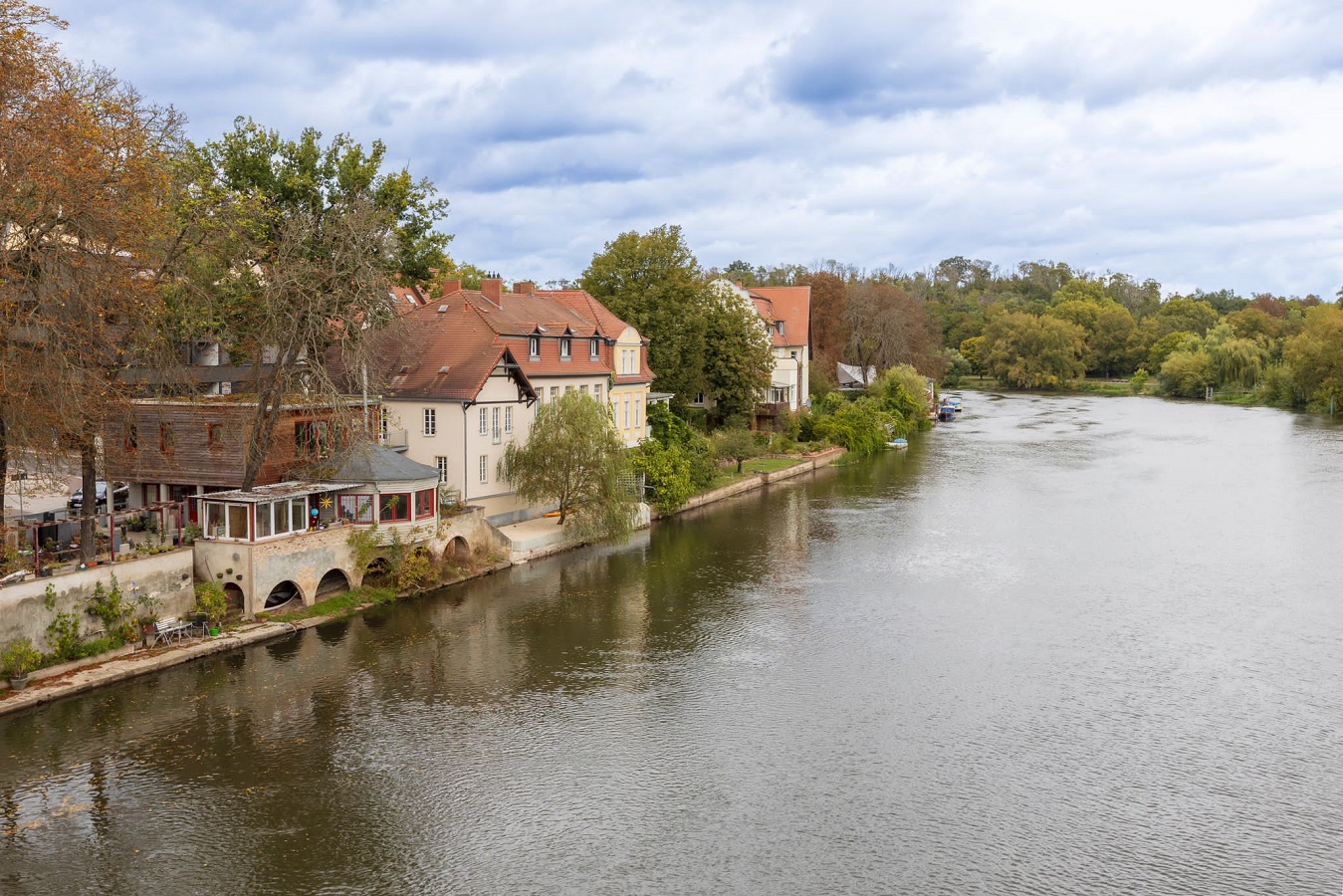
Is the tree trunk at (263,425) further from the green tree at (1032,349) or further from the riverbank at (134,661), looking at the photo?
the green tree at (1032,349)

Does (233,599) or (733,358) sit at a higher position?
(733,358)

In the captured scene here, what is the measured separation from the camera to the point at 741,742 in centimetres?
1925

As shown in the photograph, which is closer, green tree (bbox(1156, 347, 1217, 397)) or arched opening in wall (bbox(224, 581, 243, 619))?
arched opening in wall (bbox(224, 581, 243, 619))

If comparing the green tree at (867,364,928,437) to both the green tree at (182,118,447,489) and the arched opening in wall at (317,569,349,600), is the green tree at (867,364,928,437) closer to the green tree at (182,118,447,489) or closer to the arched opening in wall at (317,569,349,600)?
the green tree at (182,118,447,489)

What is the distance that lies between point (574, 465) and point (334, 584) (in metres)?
8.98

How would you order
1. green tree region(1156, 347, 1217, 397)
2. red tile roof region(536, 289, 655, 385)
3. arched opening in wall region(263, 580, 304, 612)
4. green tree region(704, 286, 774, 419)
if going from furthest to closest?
green tree region(1156, 347, 1217, 397), green tree region(704, 286, 774, 419), red tile roof region(536, 289, 655, 385), arched opening in wall region(263, 580, 304, 612)

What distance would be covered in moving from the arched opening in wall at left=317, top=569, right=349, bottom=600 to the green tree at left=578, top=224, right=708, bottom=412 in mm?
24822

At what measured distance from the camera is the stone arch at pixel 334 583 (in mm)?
27328

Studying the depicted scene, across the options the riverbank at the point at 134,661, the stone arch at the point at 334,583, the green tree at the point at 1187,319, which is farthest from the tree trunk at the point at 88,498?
the green tree at the point at 1187,319

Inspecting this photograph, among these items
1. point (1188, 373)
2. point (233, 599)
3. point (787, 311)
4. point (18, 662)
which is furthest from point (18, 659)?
point (1188, 373)

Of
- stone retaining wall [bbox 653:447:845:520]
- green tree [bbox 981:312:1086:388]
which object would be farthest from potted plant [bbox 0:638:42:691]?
green tree [bbox 981:312:1086:388]

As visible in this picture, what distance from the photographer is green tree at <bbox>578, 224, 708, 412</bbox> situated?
166 feet

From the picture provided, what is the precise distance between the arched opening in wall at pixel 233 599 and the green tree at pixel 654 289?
91.2 feet

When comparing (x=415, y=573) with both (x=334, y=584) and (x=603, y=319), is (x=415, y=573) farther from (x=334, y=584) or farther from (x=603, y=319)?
(x=603, y=319)
